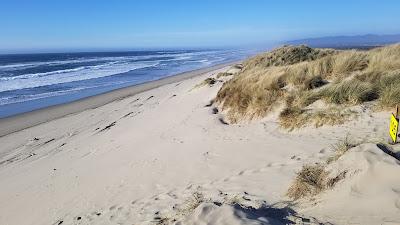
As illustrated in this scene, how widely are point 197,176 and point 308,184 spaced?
2.17 m

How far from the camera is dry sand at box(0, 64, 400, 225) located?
424 cm

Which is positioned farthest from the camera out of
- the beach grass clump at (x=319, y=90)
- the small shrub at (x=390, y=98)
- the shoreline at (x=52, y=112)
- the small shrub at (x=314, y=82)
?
the shoreline at (x=52, y=112)

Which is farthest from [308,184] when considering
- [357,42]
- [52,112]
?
[357,42]

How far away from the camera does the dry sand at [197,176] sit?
13.9 ft

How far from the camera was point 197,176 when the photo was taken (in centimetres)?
652

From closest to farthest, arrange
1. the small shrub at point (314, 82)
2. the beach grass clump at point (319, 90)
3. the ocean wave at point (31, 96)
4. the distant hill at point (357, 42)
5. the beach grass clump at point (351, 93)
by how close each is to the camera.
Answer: the beach grass clump at point (319, 90) → the beach grass clump at point (351, 93) → the small shrub at point (314, 82) → the ocean wave at point (31, 96) → the distant hill at point (357, 42)

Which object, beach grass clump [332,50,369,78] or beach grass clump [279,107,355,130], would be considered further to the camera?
beach grass clump [332,50,369,78]

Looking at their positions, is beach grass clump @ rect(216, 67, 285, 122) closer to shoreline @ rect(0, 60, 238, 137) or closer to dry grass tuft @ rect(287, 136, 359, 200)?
dry grass tuft @ rect(287, 136, 359, 200)

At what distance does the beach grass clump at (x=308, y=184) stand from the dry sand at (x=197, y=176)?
0.38 feet

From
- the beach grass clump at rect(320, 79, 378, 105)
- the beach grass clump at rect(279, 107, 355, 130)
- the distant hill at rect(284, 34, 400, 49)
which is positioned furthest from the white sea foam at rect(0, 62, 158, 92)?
the distant hill at rect(284, 34, 400, 49)

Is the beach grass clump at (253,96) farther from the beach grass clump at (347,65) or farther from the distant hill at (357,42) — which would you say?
the distant hill at (357,42)

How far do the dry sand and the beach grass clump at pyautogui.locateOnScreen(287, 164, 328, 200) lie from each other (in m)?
0.11

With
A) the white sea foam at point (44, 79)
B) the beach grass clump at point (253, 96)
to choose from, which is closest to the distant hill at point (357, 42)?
the white sea foam at point (44, 79)

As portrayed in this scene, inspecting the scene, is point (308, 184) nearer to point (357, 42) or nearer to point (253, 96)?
point (253, 96)
